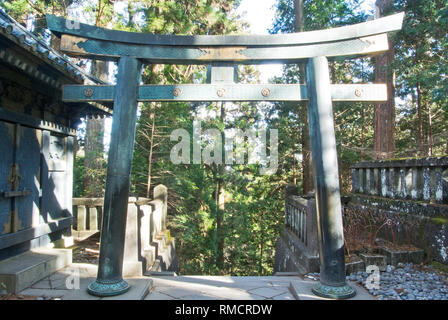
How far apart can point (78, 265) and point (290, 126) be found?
1086 centimetres

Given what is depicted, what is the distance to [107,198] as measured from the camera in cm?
384

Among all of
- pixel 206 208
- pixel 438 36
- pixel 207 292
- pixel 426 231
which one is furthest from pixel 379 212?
pixel 438 36

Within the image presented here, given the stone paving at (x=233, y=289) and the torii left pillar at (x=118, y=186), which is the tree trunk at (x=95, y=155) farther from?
the stone paving at (x=233, y=289)

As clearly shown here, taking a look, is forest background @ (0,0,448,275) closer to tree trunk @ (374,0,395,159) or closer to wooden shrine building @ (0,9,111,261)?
tree trunk @ (374,0,395,159)

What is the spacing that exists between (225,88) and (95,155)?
24.1 ft

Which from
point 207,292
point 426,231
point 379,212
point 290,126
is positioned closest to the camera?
point 207,292

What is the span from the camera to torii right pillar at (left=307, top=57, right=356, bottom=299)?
3.71 meters

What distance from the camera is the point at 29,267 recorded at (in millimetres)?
4078

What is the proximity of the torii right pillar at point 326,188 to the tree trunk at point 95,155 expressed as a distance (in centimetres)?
769

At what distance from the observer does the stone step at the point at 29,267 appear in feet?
12.3

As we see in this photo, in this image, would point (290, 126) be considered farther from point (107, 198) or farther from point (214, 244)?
point (107, 198)

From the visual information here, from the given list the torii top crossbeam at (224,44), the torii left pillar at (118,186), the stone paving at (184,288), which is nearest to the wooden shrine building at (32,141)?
the torii top crossbeam at (224,44)

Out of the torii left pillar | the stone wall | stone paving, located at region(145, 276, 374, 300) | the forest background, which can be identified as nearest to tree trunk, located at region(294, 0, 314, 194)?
the forest background

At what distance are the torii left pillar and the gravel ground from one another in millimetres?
2993
